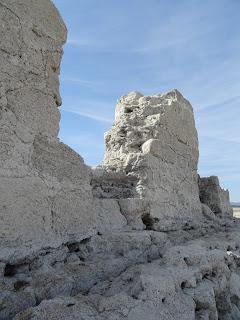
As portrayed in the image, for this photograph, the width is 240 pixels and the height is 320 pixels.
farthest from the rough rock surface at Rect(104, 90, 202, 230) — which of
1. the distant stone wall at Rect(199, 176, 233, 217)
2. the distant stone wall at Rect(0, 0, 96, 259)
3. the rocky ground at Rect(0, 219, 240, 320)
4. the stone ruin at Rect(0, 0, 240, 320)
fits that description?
the distant stone wall at Rect(0, 0, 96, 259)

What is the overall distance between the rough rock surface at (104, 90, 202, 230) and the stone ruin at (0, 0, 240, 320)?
470 mm

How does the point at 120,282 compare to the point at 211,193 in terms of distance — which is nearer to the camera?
the point at 120,282

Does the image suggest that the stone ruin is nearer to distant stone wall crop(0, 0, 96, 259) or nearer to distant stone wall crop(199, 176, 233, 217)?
distant stone wall crop(0, 0, 96, 259)

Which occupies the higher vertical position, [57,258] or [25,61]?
[25,61]

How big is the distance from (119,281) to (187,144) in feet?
12.4

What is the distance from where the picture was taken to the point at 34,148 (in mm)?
2811

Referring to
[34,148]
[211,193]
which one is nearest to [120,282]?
[34,148]

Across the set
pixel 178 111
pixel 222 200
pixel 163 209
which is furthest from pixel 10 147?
pixel 222 200

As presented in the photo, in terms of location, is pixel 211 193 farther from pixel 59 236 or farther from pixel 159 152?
pixel 59 236

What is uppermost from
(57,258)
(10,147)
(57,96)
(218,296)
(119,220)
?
(57,96)

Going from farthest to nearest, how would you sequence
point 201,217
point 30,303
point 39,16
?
1. point 201,217
2. point 39,16
3. point 30,303

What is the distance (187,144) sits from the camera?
6035 mm

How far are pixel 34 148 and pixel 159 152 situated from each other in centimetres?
246

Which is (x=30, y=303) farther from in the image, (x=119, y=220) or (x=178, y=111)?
(x=178, y=111)
